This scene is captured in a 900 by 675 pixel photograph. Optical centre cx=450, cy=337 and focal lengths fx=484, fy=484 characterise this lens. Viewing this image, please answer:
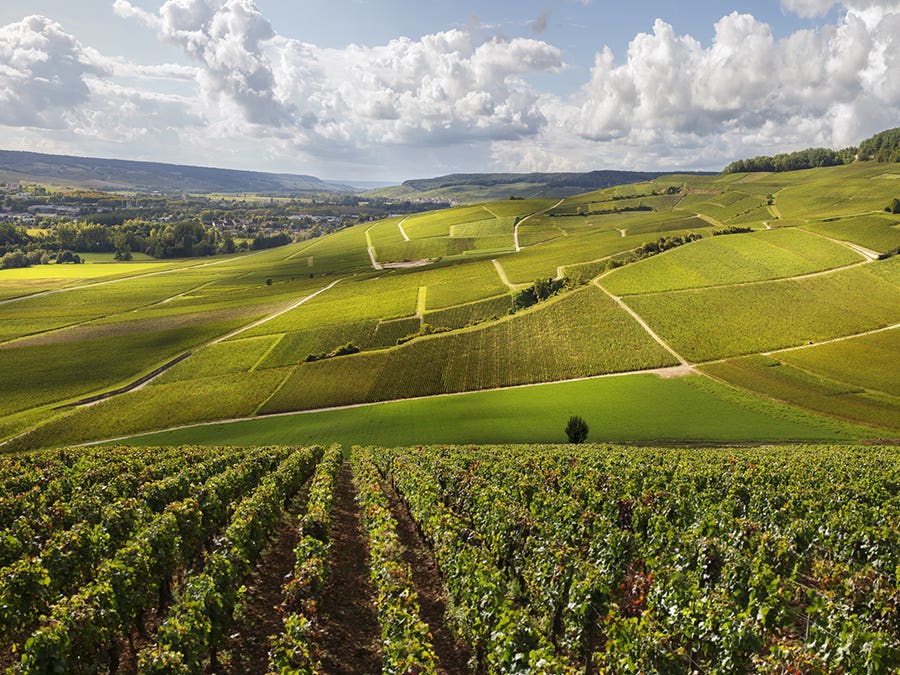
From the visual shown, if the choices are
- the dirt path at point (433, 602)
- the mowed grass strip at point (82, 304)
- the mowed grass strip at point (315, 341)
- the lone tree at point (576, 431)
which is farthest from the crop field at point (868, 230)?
the mowed grass strip at point (82, 304)

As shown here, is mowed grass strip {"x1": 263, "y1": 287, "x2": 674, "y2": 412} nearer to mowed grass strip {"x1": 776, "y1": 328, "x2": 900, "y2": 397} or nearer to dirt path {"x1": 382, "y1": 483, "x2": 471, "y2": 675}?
mowed grass strip {"x1": 776, "y1": 328, "x2": 900, "y2": 397}

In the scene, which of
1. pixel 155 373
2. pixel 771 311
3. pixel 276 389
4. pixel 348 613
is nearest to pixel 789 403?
pixel 771 311

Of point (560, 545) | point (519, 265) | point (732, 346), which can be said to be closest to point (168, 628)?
point (560, 545)

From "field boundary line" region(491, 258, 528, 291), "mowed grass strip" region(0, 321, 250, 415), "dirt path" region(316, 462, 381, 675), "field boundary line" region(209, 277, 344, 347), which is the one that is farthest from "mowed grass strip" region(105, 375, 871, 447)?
"field boundary line" region(491, 258, 528, 291)

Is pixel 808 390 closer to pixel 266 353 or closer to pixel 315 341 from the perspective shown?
pixel 315 341

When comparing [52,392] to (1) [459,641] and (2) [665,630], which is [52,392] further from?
(2) [665,630]
